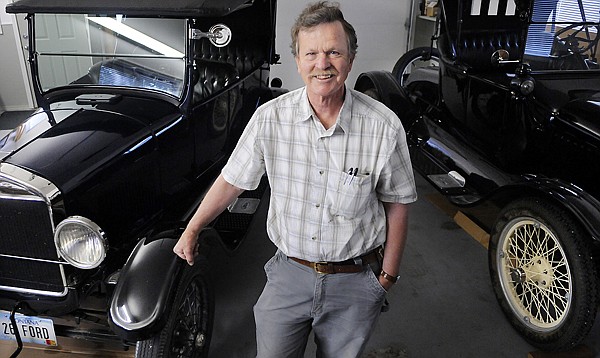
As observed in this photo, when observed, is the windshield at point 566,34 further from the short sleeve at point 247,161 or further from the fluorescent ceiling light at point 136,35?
the short sleeve at point 247,161

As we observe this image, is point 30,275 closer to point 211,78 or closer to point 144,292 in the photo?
point 144,292

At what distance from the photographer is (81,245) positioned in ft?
7.09

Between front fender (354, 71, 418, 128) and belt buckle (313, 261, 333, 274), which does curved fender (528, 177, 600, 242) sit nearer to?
belt buckle (313, 261, 333, 274)

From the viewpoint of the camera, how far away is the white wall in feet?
21.7

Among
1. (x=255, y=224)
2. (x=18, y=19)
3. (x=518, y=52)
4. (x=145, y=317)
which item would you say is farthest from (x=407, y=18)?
(x=145, y=317)

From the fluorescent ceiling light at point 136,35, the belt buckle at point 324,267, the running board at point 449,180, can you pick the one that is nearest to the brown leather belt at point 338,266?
the belt buckle at point 324,267

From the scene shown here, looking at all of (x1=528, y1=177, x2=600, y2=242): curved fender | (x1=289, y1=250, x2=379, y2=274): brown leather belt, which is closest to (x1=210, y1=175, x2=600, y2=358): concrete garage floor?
(x1=528, y1=177, x2=600, y2=242): curved fender

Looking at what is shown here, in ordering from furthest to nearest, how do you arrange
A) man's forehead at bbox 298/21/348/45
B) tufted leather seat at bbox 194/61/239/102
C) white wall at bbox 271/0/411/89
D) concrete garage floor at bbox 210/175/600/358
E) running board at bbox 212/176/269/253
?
white wall at bbox 271/0/411/89, tufted leather seat at bbox 194/61/239/102, running board at bbox 212/176/269/253, concrete garage floor at bbox 210/175/600/358, man's forehead at bbox 298/21/348/45

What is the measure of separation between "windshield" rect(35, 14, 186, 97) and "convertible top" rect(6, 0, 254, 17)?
0.45 feet

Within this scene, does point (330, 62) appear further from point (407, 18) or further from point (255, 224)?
point (407, 18)

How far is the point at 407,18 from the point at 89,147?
553cm

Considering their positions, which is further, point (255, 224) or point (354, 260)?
point (255, 224)

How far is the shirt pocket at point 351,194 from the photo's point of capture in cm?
163

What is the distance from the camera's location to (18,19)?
6.12 metres
